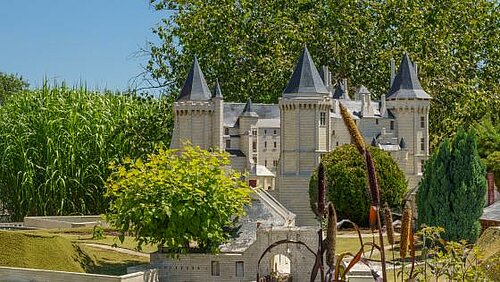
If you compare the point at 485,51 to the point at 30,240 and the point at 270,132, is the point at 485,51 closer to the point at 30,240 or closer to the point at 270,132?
the point at 270,132

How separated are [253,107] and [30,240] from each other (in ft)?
51.7

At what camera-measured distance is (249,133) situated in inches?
1448

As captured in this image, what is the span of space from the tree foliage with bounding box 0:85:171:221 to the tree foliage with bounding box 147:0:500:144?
5541 millimetres

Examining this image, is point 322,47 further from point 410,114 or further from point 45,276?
point 45,276

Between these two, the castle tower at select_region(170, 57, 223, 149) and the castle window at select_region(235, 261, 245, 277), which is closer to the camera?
the castle window at select_region(235, 261, 245, 277)

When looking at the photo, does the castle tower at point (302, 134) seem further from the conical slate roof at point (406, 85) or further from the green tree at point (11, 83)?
the green tree at point (11, 83)

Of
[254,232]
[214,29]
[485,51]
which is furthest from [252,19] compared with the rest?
[254,232]

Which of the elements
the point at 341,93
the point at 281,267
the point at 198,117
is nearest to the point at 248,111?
the point at 198,117

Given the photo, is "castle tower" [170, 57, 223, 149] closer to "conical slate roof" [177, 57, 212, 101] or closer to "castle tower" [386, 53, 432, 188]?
"conical slate roof" [177, 57, 212, 101]

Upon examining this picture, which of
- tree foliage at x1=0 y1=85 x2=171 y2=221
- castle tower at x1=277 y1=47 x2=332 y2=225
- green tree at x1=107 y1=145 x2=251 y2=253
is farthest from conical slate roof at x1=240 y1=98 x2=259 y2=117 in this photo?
green tree at x1=107 y1=145 x2=251 y2=253

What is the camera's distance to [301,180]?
35.0 meters

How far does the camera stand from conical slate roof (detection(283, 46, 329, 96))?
3444 cm

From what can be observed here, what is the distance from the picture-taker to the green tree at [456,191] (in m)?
26.0

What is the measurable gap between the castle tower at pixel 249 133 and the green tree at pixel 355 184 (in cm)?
439
